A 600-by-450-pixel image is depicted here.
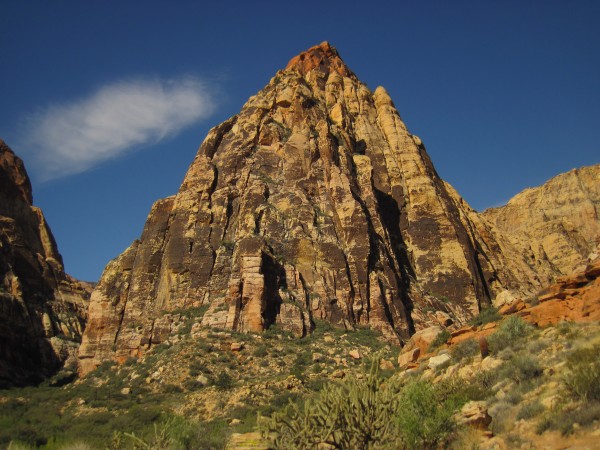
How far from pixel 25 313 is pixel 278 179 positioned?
97.7ft

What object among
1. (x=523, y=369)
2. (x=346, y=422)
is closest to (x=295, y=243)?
(x=523, y=369)

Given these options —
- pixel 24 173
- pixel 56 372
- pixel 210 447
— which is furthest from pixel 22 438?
pixel 24 173

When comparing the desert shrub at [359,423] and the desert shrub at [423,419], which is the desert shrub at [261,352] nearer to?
the desert shrub at [423,419]

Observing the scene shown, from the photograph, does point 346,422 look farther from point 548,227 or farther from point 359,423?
point 548,227

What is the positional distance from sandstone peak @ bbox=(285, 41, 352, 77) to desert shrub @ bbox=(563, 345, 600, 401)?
77.2 m

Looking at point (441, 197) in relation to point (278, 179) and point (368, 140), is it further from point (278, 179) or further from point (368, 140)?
point (278, 179)

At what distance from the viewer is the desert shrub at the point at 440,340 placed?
26.0 m

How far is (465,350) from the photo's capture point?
70.7 ft

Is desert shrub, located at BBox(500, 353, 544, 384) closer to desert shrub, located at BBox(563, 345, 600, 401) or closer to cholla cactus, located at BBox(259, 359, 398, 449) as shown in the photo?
desert shrub, located at BBox(563, 345, 600, 401)

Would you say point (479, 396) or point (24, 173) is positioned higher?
point (24, 173)

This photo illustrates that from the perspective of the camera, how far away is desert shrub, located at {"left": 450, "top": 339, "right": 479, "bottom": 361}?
68.8ft

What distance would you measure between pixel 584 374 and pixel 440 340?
1417 cm

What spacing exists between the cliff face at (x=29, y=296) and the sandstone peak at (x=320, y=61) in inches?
1815

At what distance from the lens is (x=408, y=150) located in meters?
71.0
